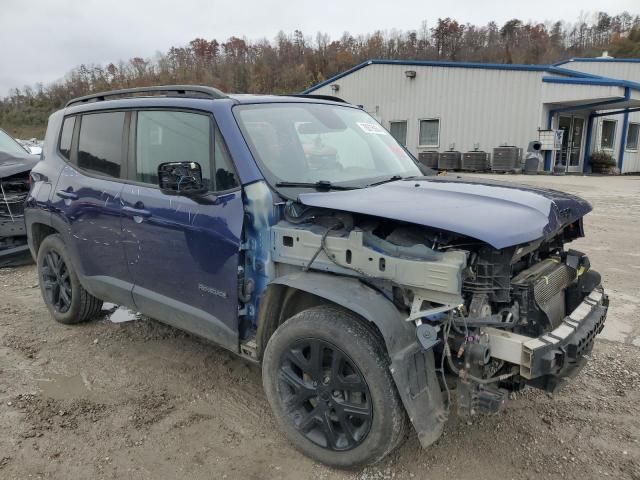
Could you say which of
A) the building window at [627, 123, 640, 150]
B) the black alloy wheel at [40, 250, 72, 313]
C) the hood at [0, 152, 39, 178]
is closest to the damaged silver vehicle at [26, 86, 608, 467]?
the black alloy wheel at [40, 250, 72, 313]

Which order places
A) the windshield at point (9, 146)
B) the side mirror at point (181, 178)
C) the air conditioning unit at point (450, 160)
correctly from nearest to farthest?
the side mirror at point (181, 178), the windshield at point (9, 146), the air conditioning unit at point (450, 160)

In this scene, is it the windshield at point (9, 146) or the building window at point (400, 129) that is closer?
the windshield at point (9, 146)

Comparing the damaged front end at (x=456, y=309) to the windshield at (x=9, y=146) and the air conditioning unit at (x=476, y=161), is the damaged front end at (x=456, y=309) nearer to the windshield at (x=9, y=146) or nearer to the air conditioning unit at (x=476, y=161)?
the windshield at (x=9, y=146)

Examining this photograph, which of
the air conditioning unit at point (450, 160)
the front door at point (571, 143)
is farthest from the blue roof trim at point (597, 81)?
the air conditioning unit at point (450, 160)

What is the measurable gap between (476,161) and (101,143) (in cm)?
1729

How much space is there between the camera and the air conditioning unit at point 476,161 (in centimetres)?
1917

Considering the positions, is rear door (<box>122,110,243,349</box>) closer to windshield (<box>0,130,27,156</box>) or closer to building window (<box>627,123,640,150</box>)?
windshield (<box>0,130,27,156</box>)

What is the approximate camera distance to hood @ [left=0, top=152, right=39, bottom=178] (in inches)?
265

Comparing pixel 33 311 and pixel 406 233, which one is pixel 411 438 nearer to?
pixel 406 233

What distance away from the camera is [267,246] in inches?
113

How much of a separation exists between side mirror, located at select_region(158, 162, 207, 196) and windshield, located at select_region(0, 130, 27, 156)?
597cm

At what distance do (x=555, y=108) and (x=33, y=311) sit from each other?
18.2 metres

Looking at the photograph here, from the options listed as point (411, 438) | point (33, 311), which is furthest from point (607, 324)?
point (33, 311)

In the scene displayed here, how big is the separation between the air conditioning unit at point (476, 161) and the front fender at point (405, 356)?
17.9 metres
